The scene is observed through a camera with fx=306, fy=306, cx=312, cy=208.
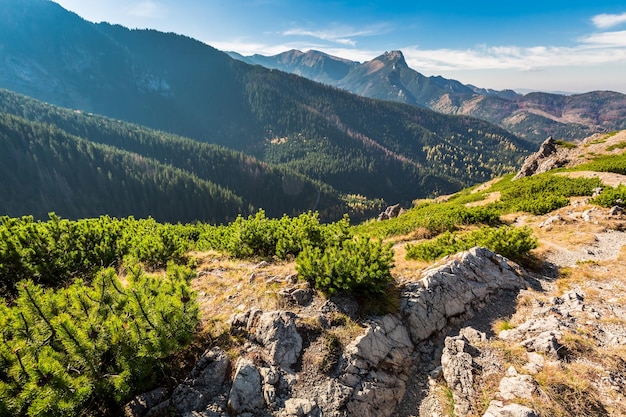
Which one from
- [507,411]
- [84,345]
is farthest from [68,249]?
[507,411]

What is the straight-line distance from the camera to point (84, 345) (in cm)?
588

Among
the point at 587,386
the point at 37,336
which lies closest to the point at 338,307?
the point at 587,386

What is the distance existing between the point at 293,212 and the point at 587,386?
620ft

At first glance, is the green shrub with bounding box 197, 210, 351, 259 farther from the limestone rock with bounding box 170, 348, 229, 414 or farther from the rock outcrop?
the limestone rock with bounding box 170, 348, 229, 414

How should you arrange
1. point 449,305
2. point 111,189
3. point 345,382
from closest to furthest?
1. point 345,382
2. point 449,305
3. point 111,189

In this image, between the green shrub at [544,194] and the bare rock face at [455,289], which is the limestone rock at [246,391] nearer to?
the bare rock face at [455,289]

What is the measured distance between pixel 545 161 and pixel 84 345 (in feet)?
205

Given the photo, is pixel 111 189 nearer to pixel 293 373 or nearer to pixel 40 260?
pixel 40 260

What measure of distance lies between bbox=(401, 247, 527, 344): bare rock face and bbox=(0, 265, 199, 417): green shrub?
24.0ft

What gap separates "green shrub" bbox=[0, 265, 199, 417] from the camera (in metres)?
5.02

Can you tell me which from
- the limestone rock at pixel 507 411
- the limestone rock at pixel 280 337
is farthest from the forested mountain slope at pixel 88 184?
the limestone rock at pixel 507 411

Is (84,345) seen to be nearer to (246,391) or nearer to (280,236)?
(246,391)

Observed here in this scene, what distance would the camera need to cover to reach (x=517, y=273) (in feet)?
46.0

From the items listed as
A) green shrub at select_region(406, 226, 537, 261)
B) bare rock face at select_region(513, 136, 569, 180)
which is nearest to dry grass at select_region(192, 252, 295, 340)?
green shrub at select_region(406, 226, 537, 261)
